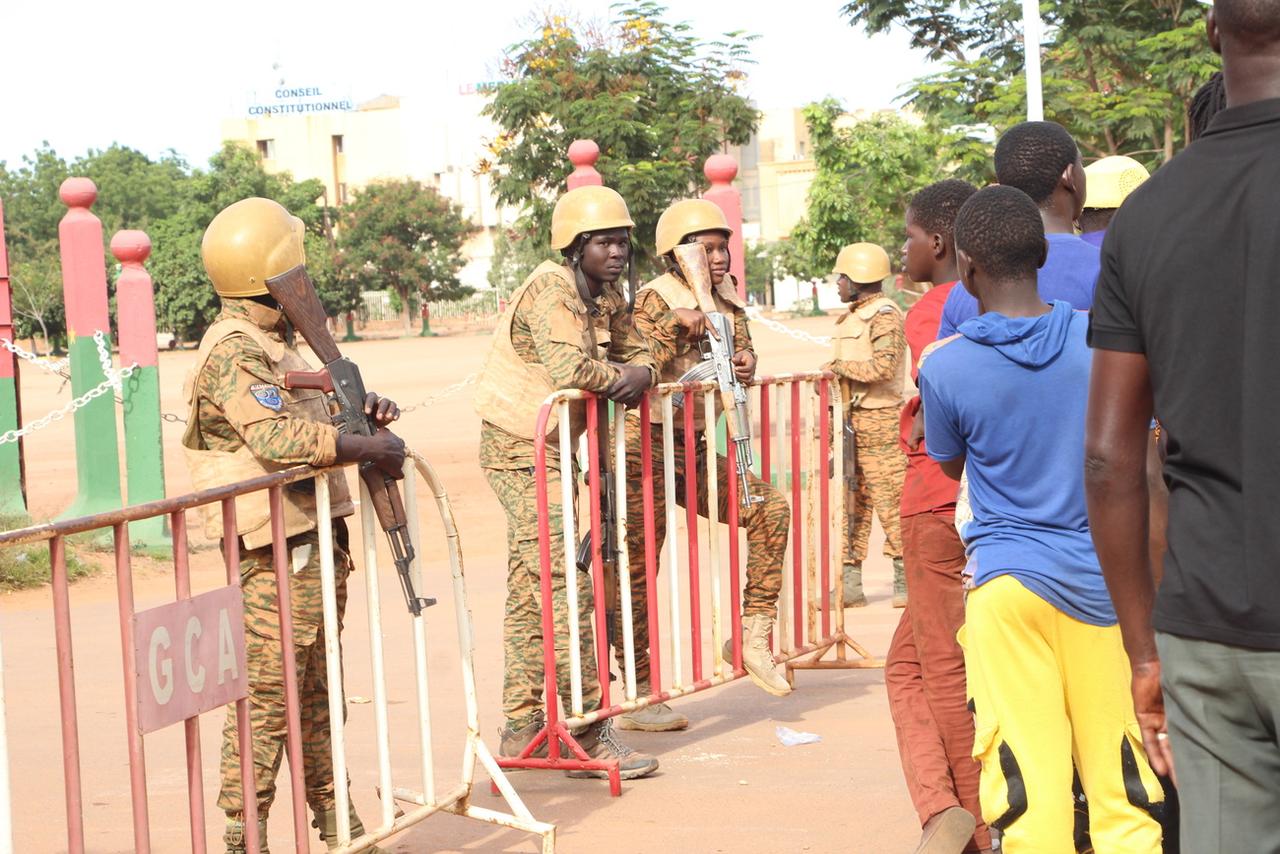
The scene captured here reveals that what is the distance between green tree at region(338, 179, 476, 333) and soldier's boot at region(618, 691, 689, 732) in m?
54.9

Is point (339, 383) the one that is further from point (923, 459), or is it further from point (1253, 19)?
point (1253, 19)

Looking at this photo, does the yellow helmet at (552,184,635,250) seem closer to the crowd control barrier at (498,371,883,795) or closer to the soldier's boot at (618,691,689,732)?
the crowd control barrier at (498,371,883,795)

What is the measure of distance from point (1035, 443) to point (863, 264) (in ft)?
Answer: 19.7

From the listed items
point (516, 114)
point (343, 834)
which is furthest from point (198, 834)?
point (516, 114)

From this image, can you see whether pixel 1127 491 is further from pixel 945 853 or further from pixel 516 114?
pixel 516 114

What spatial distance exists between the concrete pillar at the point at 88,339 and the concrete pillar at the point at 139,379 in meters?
0.13

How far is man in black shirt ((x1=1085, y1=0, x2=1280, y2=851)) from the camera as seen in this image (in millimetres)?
2166

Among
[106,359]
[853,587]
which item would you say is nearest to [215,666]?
[853,587]

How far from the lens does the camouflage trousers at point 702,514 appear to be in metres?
6.19

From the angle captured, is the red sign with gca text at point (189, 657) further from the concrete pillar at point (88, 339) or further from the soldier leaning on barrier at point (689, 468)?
the concrete pillar at point (88, 339)

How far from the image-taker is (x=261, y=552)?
427 cm

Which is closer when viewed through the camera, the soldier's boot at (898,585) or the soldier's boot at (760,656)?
the soldier's boot at (760,656)

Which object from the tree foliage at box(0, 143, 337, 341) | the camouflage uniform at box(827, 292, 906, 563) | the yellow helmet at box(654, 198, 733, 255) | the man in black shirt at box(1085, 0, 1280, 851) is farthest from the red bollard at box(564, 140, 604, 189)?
the tree foliage at box(0, 143, 337, 341)

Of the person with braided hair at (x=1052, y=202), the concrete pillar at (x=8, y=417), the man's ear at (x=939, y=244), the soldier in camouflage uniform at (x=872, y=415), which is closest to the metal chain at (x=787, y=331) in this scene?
the soldier in camouflage uniform at (x=872, y=415)
